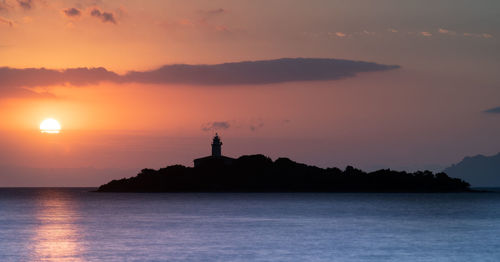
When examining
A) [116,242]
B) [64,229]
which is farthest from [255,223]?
[116,242]

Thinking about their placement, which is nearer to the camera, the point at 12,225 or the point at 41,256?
the point at 41,256

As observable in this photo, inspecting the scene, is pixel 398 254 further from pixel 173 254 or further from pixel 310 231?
pixel 310 231

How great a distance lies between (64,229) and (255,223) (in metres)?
25.1

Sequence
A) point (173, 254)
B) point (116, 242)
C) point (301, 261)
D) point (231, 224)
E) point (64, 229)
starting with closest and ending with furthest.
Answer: point (301, 261) < point (173, 254) < point (116, 242) < point (64, 229) < point (231, 224)

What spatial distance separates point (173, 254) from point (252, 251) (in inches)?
268

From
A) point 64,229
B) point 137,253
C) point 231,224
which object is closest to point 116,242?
point 137,253

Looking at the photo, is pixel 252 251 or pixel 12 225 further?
pixel 12 225

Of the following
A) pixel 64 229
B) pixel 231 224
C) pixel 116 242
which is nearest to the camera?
pixel 116 242

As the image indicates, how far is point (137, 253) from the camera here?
60.7 metres

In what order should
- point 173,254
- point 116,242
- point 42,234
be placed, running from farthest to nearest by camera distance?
point 42,234
point 116,242
point 173,254

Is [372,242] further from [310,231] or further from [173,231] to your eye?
[173,231]

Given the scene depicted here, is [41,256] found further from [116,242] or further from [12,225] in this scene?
[12,225]

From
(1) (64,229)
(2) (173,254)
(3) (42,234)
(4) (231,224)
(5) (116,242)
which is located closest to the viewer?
(2) (173,254)

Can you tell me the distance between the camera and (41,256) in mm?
59562
